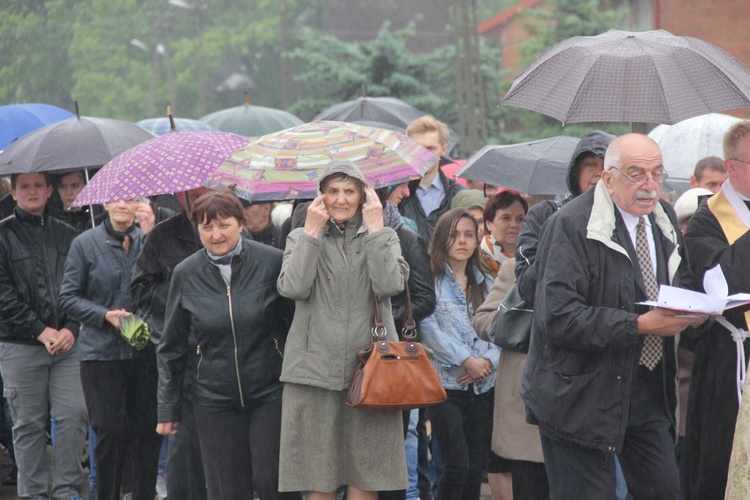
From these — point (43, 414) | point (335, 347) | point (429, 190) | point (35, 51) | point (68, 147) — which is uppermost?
point (35, 51)

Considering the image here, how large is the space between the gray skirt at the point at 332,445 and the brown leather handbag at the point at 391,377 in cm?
16

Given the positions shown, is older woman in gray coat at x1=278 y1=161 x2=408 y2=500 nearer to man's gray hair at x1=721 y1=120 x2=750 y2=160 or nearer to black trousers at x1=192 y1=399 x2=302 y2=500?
black trousers at x1=192 y1=399 x2=302 y2=500

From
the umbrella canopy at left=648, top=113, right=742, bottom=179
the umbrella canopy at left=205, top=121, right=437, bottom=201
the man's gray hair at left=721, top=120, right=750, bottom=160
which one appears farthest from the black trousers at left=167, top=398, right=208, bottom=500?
the umbrella canopy at left=648, top=113, right=742, bottom=179

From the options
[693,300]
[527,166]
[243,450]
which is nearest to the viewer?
[693,300]

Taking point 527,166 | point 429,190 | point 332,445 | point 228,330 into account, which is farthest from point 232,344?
point 429,190

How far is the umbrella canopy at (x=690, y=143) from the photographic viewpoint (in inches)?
398

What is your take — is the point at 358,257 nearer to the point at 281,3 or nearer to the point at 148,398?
the point at 148,398

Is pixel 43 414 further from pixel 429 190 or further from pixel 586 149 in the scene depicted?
pixel 586 149

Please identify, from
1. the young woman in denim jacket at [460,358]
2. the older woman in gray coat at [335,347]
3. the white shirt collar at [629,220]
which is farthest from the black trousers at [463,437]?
the white shirt collar at [629,220]

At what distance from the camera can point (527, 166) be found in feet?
24.5

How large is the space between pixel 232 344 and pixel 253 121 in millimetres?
7288

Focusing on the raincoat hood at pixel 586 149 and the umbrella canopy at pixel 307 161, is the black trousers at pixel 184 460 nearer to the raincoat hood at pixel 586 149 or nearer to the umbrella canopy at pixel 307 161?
the umbrella canopy at pixel 307 161

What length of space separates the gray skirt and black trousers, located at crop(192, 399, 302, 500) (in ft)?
0.50

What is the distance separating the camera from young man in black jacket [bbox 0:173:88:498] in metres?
7.38
